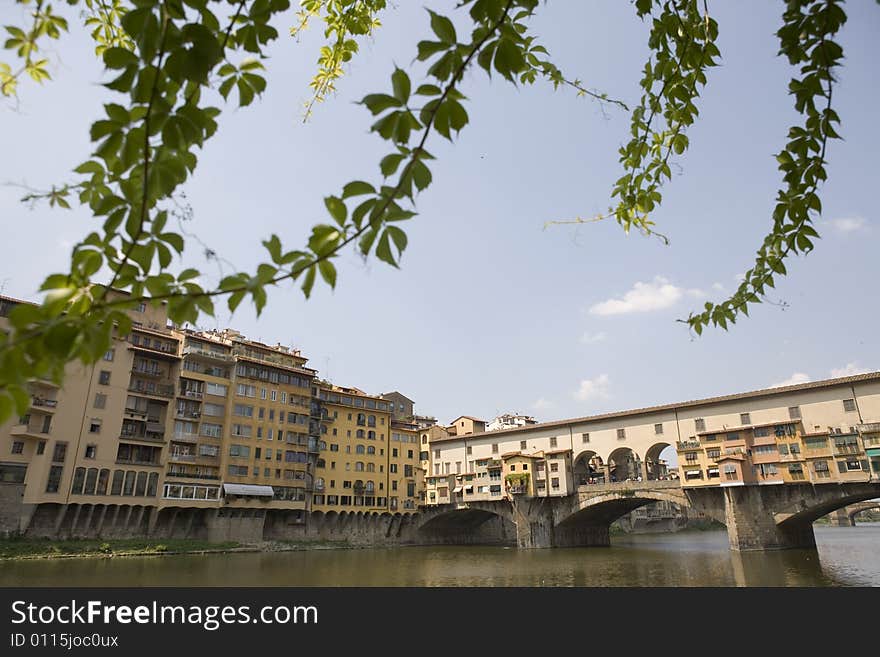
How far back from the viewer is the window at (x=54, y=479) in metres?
33.2

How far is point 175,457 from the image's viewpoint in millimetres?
39469

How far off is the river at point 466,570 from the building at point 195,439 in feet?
19.8

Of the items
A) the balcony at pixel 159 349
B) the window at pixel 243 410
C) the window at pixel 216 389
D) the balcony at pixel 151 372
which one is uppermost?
the balcony at pixel 159 349

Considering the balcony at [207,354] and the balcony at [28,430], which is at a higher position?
the balcony at [207,354]

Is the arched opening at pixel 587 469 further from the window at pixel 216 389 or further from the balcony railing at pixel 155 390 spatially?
the balcony railing at pixel 155 390

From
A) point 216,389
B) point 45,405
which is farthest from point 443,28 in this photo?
point 216,389

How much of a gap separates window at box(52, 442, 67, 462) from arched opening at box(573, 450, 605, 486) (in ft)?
123

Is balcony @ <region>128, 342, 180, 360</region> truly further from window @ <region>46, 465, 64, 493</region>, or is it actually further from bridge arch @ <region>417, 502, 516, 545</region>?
bridge arch @ <region>417, 502, 516, 545</region>

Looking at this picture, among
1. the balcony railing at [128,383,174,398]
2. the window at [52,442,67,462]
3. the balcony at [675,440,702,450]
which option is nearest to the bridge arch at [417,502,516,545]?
the balcony at [675,440,702,450]

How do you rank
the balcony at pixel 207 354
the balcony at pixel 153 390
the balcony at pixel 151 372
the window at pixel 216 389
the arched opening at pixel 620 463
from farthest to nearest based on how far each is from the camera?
1. the arched opening at pixel 620 463
2. the window at pixel 216 389
3. the balcony at pixel 207 354
4. the balcony at pixel 151 372
5. the balcony at pixel 153 390

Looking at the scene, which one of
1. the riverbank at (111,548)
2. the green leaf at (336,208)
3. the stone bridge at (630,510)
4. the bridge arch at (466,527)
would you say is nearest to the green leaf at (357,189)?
the green leaf at (336,208)

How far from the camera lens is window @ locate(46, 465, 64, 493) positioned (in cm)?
3325

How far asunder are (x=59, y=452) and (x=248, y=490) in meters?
12.4
